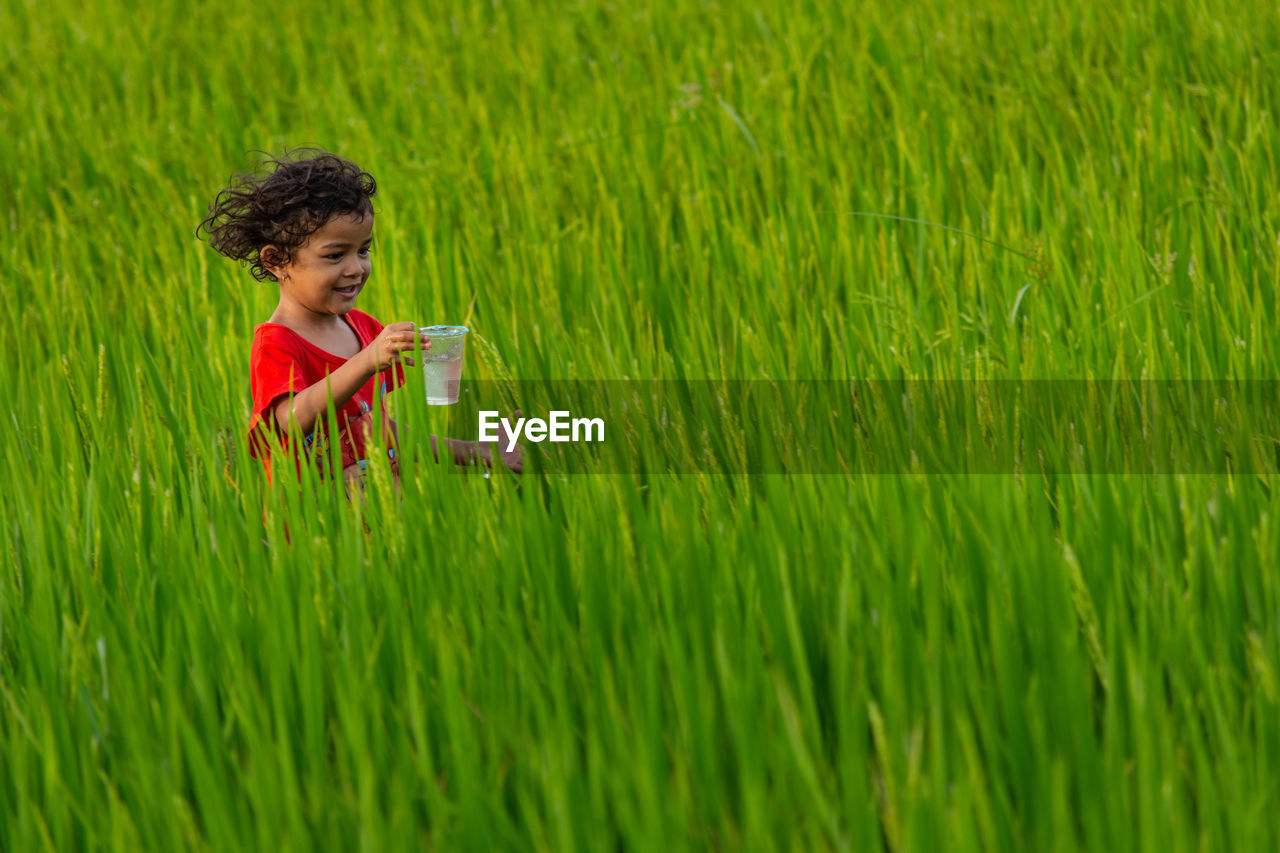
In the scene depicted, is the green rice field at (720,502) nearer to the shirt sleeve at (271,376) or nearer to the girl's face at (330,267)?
the shirt sleeve at (271,376)

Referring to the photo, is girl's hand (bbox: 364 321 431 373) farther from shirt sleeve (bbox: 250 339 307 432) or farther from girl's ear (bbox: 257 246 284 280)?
girl's ear (bbox: 257 246 284 280)

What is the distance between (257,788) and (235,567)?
504 millimetres

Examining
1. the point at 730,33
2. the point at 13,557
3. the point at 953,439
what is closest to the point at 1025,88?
the point at 730,33

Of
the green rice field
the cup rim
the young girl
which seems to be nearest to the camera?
the green rice field

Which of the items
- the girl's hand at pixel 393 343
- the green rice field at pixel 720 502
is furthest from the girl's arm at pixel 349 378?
the green rice field at pixel 720 502

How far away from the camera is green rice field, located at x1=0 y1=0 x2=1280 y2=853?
1112 mm

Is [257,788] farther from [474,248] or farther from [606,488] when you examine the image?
[474,248]

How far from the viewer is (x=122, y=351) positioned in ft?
7.82

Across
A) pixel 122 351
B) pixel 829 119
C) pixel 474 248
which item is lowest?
pixel 122 351

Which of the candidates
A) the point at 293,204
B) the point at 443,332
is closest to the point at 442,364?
the point at 443,332

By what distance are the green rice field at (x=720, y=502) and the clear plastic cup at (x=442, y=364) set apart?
6cm

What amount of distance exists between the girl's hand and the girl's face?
20 cm

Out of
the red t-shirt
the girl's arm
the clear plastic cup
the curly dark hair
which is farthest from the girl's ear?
the clear plastic cup

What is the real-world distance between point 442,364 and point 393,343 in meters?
0.08
